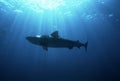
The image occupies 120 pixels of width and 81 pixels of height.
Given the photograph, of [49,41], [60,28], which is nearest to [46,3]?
[60,28]

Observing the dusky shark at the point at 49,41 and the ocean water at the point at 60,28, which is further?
the ocean water at the point at 60,28

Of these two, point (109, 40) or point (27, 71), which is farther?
point (27, 71)

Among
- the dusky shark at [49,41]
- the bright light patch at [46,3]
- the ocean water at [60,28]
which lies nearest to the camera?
the dusky shark at [49,41]

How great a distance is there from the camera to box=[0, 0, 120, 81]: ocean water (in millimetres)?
28406

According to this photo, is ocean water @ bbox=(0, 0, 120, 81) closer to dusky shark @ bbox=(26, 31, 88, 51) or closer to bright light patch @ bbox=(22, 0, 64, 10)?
bright light patch @ bbox=(22, 0, 64, 10)

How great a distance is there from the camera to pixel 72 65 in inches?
3452

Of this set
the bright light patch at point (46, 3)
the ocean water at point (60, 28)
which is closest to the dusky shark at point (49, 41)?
the ocean water at point (60, 28)

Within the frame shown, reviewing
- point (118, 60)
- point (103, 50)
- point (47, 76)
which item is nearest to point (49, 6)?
point (103, 50)

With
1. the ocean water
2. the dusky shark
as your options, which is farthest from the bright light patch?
the dusky shark

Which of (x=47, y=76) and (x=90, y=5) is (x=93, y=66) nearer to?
(x=47, y=76)

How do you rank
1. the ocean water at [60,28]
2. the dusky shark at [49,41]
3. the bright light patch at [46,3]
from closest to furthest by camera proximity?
the dusky shark at [49,41] → the bright light patch at [46,3] → the ocean water at [60,28]

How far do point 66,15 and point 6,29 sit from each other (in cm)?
1482

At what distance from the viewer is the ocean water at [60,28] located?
2841 centimetres

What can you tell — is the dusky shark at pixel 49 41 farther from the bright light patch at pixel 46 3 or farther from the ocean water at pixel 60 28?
the bright light patch at pixel 46 3
